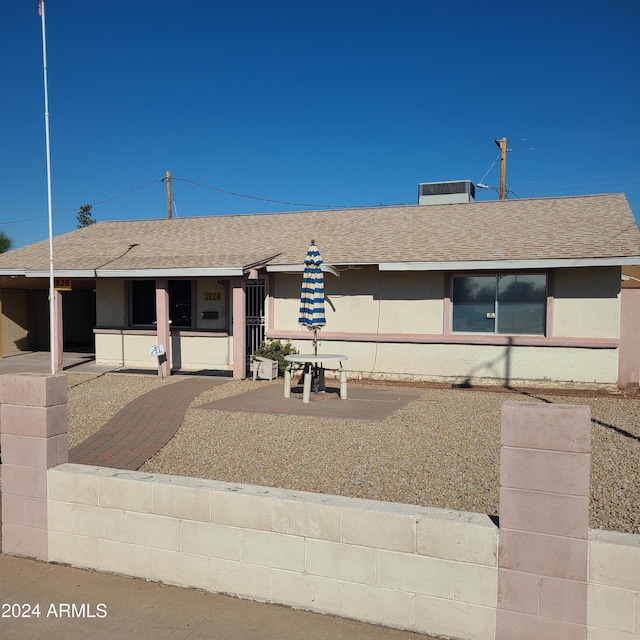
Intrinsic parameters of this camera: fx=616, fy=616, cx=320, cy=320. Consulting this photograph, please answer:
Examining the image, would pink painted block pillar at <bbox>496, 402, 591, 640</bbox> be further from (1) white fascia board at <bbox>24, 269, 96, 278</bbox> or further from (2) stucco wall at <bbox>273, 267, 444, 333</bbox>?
(1) white fascia board at <bbox>24, 269, 96, 278</bbox>

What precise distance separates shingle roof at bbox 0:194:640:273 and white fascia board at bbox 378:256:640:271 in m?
0.09

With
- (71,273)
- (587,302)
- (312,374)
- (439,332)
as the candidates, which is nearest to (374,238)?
(439,332)

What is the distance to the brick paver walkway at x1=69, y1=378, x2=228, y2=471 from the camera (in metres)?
7.31

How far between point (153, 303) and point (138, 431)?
28.6 feet

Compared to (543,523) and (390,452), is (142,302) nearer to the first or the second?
(390,452)

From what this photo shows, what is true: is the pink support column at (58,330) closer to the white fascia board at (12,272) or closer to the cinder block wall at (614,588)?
the white fascia board at (12,272)

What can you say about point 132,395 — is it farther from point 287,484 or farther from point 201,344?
point 287,484

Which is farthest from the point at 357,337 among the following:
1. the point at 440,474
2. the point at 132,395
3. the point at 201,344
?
the point at 440,474

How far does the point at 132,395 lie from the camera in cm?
1187

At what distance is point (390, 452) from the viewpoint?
7.49 meters

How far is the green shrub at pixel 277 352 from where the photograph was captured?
14.5 metres

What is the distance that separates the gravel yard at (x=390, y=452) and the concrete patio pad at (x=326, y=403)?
0.30 m

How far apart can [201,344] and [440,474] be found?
1061cm

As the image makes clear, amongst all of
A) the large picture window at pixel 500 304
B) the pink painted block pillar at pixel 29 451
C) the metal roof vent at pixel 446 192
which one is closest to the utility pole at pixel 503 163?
the metal roof vent at pixel 446 192
